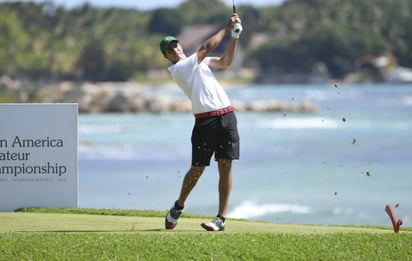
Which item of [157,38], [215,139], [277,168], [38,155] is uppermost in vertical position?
[215,139]

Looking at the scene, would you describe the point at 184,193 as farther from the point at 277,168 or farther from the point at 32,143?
the point at 277,168

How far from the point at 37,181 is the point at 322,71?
116 m

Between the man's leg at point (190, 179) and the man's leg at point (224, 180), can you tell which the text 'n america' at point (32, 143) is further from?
the man's leg at point (224, 180)

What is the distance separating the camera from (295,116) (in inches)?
2995

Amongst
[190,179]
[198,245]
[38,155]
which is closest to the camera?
[198,245]

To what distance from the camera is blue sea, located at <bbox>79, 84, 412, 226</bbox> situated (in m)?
25.1

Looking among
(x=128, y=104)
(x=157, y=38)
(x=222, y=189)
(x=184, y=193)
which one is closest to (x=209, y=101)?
(x=222, y=189)

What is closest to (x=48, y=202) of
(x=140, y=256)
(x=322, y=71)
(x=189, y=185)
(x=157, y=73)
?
(x=189, y=185)

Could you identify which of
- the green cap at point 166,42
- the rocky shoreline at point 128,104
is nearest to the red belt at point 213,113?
the green cap at point 166,42

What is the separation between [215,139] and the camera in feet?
35.8

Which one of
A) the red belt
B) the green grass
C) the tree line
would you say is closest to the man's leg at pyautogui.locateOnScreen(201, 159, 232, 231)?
the green grass

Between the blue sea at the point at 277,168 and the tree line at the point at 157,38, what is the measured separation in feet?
148

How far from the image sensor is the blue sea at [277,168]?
2514 centimetres

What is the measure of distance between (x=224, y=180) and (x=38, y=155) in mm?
3014
